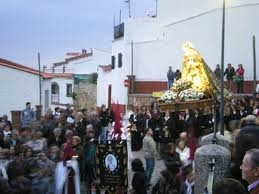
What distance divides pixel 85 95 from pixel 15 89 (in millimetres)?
20810

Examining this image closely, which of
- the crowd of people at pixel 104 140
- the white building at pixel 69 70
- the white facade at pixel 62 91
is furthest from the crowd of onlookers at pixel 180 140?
the white facade at pixel 62 91

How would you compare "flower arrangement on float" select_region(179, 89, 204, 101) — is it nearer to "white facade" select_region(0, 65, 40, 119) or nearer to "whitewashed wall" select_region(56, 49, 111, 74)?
"white facade" select_region(0, 65, 40, 119)

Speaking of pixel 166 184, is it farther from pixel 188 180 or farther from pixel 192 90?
pixel 192 90

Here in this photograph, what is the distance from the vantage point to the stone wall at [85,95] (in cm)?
5644

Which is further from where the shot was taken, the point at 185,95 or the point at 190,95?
the point at 185,95

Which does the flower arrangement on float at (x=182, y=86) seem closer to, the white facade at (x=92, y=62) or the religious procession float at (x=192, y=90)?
the religious procession float at (x=192, y=90)

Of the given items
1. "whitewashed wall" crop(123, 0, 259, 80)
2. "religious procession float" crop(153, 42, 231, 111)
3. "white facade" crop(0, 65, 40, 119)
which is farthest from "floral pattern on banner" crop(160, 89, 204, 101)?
"white facade" crop(0, 65, 40, 119)

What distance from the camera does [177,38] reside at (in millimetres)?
38094

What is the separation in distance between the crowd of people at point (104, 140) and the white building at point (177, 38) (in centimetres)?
1309

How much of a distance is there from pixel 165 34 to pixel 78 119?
18.9m

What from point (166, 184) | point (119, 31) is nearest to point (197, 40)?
point (119, 31)

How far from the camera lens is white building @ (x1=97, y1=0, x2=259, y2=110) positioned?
35.6 m

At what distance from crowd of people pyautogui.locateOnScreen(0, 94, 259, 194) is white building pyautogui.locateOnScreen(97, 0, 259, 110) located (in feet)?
42.9

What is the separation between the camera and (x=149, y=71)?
38531mm
